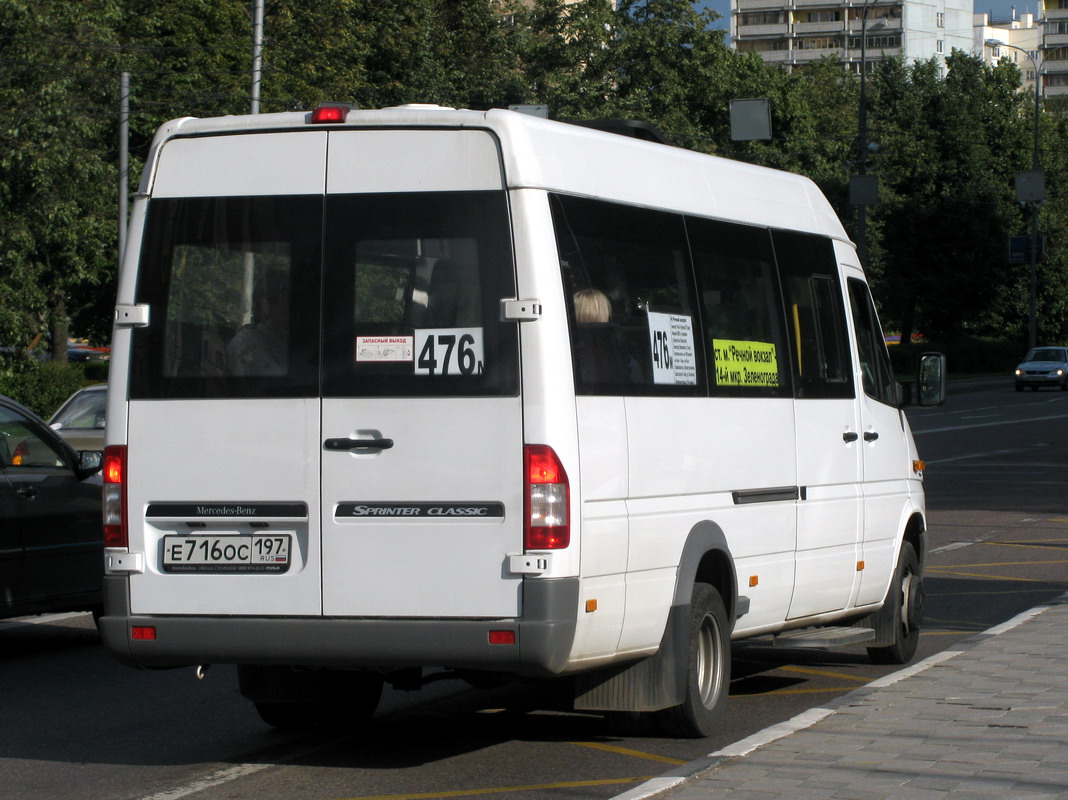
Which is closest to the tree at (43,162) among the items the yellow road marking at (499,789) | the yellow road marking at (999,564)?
the yellow road marking at (999,564)

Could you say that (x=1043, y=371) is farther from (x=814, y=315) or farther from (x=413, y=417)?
(x=413, y=417)

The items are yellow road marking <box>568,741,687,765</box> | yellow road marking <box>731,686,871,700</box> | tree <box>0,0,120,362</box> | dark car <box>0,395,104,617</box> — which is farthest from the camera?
tree <box>0,0,120,362</box>

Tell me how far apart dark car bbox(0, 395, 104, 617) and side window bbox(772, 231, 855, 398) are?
14.3 ft

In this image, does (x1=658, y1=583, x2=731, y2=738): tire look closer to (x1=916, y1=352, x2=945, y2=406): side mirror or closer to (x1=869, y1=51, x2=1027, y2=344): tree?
Answer: (x1=916, y1=352, x2=945, y2=406): side mirror

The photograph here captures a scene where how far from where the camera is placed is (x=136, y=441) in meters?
6.46

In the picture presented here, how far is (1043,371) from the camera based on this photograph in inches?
2297

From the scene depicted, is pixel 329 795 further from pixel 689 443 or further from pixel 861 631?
pixel 861 631

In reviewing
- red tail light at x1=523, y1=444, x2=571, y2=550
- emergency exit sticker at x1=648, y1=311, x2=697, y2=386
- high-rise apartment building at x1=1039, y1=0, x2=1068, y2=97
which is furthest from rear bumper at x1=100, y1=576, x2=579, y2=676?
high-rise apartment building at x1=1039, y1=0, x2=1068, y2=97

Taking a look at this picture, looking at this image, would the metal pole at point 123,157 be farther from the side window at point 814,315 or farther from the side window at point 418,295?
the side window at point 418,295

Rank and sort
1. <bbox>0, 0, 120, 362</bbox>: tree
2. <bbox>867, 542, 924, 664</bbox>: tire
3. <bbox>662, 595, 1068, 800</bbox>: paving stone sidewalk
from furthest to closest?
<bbox>0, 0, 120, 362</bbox>: tree → <bbox>867, 542, 924, 664</bbox>: tire → <bbox>662, 595, 1068, 800</bbox>: paving stone sidewalk

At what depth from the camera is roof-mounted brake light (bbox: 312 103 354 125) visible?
21.0ft

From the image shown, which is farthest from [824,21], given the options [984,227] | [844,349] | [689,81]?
[844,349]

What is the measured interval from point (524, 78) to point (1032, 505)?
3920 centimetres

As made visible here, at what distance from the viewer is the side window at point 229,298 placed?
635cm
